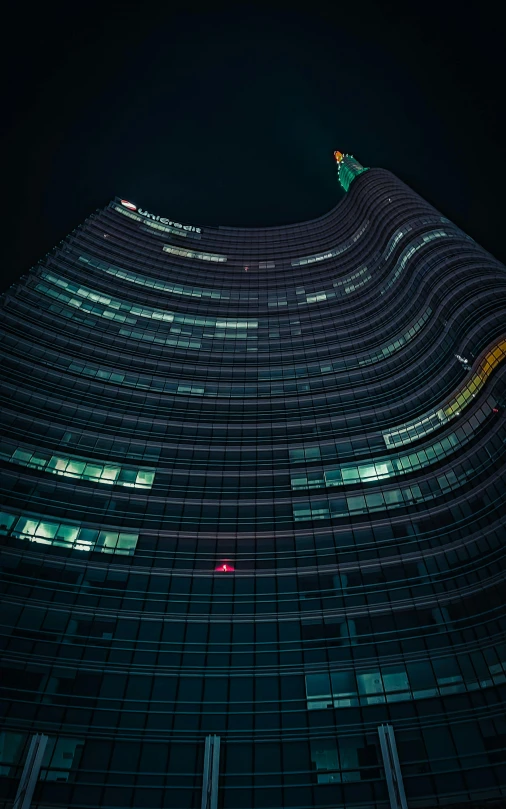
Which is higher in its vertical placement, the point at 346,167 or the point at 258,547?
the point at 346,167

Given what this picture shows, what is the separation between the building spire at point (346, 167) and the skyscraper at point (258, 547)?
63.9 metres

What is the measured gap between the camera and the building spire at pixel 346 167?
4819 inches

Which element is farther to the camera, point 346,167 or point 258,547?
point 346,167

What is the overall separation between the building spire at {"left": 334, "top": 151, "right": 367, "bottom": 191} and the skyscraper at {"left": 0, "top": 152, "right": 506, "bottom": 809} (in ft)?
210

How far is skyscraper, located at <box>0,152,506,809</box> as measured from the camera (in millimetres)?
27156

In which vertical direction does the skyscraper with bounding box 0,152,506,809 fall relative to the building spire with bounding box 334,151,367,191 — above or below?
below

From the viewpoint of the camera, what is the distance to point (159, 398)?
174 ft

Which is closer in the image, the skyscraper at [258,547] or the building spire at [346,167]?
the skyscraper at [258,547]

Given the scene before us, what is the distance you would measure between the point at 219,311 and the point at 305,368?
61.5 feet

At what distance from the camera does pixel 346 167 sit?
433ft

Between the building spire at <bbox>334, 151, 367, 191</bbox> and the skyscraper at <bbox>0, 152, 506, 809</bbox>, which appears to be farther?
the building spire at <bbox>334, 151, 367, 191</bbox>

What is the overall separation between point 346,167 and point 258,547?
402ft

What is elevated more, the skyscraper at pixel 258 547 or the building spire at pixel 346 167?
the building spire at pixel 346 167

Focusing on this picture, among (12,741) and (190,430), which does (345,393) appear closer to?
(190,430)
